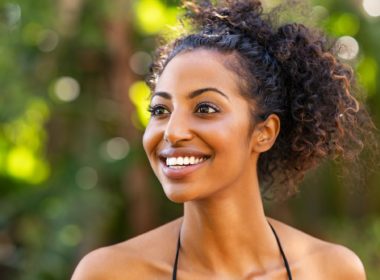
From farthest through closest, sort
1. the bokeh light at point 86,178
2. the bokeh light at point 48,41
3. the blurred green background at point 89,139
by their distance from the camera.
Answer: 1. the bokeh light at point 48,41
2. the bokeh light at point 86,178
3. the blurred green background at point 89,139

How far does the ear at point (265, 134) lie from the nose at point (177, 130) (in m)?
0.32

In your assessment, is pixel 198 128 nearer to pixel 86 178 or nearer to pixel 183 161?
pixel 183 161

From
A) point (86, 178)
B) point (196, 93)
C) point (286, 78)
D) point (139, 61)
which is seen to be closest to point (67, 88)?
point (139, 61)

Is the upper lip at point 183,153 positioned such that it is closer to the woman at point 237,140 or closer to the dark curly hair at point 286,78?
the woman at point 237,140

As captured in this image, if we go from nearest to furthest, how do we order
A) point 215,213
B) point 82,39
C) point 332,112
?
1. point 215,213
2. point 332,112
3. point 82,39

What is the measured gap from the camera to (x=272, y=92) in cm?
297

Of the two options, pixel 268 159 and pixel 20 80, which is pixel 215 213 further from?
pixel 20 80

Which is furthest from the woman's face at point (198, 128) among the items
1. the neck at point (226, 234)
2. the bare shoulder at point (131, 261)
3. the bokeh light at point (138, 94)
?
the bokeh light at point (138, 94)

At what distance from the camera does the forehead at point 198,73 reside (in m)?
2.76

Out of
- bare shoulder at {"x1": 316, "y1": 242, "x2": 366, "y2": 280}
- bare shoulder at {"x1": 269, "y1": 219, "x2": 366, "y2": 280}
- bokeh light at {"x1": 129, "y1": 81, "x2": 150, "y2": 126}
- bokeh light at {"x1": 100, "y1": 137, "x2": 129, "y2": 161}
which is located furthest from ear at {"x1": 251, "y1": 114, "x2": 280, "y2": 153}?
bokeh light at {"x1": 100, "y1": 137, "x2": 129, "y2": 161}

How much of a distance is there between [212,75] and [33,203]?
472 cm

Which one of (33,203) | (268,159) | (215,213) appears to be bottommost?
(215,213)

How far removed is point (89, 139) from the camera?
752 centimetres

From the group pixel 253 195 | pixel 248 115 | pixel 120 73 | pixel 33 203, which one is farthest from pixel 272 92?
pixel 120 73
